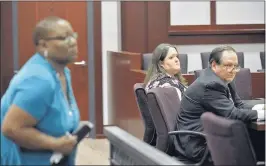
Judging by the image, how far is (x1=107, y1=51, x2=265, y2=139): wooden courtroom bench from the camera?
21.4ft

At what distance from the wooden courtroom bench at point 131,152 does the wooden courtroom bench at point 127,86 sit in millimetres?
3569

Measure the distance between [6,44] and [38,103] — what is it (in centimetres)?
601

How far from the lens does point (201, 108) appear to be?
13.2 ft

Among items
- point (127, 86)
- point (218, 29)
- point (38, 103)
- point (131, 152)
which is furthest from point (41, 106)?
point (218, 29)

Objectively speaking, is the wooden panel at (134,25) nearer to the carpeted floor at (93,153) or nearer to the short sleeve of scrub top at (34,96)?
the carpeted floor at (93,153)

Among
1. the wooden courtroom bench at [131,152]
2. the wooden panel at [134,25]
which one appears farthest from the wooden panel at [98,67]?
the wooden courtroom bench at [131,152]

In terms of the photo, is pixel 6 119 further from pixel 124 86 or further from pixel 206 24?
pixel 206 24

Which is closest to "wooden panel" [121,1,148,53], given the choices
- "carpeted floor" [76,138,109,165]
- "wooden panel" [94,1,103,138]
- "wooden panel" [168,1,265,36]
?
"wooden panel" [94,1,103,138]

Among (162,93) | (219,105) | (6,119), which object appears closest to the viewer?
(6,119)

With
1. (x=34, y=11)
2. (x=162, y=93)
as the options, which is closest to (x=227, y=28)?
(x=34, y=11)

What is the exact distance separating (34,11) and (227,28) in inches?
109

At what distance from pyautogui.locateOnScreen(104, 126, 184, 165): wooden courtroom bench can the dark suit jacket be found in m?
1.32

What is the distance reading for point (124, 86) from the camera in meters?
7.30

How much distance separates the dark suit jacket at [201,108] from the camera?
3.84 m
